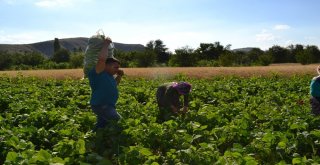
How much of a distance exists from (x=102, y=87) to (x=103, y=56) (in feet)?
1.67

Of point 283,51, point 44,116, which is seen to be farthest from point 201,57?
point 44,116

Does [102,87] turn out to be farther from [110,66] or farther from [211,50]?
[211,50]

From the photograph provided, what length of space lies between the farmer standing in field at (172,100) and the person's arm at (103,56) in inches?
82.3

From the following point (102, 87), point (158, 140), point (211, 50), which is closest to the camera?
point (158, 140)

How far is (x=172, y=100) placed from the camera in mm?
7848

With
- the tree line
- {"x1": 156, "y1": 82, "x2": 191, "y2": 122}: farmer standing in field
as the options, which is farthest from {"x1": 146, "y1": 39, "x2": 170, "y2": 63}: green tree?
{"x1": 156, "y1": 82, "x2": 191, "y2": 122}: farmer standing in field

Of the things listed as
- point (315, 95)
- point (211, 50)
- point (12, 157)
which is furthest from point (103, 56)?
point (211, 50)

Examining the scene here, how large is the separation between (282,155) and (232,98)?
6864 millimetres

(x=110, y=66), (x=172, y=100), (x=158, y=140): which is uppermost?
(x=110, y=66)

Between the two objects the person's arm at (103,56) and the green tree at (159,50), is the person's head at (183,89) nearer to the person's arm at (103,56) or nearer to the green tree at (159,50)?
the person's arm at (103,56)

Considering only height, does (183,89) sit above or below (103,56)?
below

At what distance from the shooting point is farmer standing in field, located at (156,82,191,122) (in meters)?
7.51

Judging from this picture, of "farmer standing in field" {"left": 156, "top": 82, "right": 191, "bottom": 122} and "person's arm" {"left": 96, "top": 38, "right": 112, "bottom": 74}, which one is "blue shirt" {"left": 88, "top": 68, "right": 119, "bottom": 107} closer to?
"person's arm" {"left": 96, "top": 38, "right": 112, "bottom": 74}

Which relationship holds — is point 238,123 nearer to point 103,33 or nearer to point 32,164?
point 103,33
